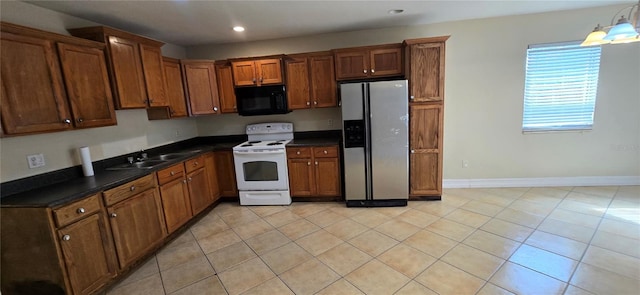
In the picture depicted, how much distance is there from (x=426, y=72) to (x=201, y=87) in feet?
10.1

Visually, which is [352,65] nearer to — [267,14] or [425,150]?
[267,14]

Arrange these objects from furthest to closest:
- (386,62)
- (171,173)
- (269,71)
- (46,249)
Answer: (269,71) → (386,62) → (171,173) → (46,249)

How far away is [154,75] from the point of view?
307 cm

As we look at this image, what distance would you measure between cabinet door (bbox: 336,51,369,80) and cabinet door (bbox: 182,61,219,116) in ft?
6.05

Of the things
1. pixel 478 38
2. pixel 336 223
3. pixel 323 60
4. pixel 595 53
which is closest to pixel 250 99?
pixel 323 60

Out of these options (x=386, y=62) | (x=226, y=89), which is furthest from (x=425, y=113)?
(x=226, y=89)

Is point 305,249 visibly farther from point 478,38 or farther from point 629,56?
point 629,56

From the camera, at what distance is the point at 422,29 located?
374cm

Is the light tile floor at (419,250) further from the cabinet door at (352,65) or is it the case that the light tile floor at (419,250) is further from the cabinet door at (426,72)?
the cabinet door at (352,65)

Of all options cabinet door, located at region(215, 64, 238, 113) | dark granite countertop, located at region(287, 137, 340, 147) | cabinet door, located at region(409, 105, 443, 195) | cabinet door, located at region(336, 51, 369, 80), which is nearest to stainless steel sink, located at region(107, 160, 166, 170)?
cabinet door, located at region(215, 64, 238, 113)

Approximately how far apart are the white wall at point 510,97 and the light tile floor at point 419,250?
19.0 inches

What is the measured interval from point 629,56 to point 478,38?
1885 mm

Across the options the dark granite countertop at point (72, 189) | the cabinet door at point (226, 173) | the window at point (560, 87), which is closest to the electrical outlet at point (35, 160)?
the dark granite countertop at point (72, 189)

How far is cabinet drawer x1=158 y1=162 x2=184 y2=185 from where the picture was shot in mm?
2766
